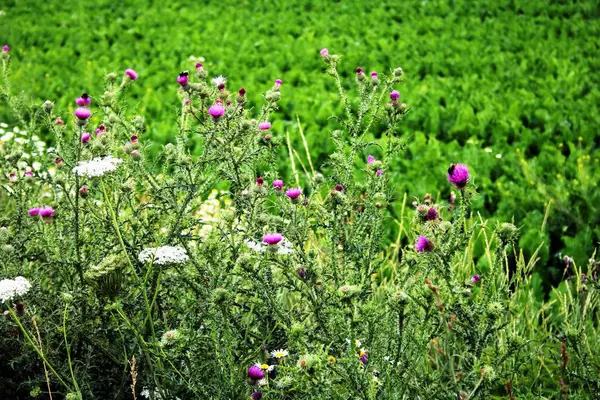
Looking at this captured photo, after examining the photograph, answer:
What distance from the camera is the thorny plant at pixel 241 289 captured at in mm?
1694

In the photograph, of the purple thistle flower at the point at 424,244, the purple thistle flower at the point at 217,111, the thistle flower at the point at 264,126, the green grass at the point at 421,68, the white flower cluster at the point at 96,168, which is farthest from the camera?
the green grass at the point at 421,68

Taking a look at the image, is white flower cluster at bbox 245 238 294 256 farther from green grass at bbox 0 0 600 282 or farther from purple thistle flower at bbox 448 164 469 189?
green grass at bbox 0 0 600 282

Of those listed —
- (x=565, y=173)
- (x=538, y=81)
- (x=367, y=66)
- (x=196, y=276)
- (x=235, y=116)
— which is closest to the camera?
(x=196, y=276)

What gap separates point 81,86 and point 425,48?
13.7 feet

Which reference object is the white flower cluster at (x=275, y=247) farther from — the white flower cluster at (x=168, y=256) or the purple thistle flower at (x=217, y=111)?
the purple thistle flower at (x=217, y=111)

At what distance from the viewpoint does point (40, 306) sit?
91.4 inches

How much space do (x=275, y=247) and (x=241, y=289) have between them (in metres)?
0.36

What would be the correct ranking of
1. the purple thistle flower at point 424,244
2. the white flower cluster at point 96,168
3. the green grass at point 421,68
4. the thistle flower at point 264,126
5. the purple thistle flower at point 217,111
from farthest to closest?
1. the green grass at point 421,68
2. the thistle flower at point 264,126
3. the purple thistle flower at point 217,111
4. the white flower cluster at point 96,168
5. the purple thistle flower at point 424,244

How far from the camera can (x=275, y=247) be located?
5.74 feet

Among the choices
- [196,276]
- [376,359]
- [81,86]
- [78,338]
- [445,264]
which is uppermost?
[445,264]

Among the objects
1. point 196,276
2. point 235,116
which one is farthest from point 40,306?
point 235,116

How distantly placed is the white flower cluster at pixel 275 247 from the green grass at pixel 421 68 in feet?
3.35

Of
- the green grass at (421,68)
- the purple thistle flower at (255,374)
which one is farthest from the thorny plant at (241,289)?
the green grass at (421,68)

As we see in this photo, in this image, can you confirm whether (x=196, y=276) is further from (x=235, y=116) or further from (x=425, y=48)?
(x=425, y=48)
